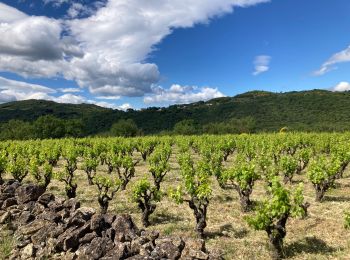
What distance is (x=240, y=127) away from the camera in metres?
112

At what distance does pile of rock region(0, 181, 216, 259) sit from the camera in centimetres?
1149

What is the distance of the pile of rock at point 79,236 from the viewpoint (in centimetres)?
1149

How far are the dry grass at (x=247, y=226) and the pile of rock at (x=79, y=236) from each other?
1780 mm

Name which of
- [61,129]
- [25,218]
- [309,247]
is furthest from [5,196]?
[61,129]

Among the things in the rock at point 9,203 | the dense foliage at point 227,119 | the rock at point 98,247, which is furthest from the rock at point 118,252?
the dense foliage at point 227,119

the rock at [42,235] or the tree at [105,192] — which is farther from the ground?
the tree at [105,192]

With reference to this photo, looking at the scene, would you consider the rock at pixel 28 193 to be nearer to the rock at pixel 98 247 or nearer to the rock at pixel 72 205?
the rock at pixel 72 205

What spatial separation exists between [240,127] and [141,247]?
103 meters

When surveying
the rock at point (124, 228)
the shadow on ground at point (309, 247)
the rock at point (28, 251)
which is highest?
the rock at point (124, 228)

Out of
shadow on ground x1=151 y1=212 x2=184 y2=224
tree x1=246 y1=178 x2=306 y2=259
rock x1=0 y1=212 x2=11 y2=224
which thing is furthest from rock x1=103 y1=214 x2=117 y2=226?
rock x1=0 y1=212 x2=11 y2=224

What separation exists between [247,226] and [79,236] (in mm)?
7446

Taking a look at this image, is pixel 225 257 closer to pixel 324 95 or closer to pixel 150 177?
pixel 150 177

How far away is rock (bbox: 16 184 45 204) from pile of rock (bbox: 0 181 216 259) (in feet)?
1.35

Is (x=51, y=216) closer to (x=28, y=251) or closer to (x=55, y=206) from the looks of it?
(x=55, y=206)
